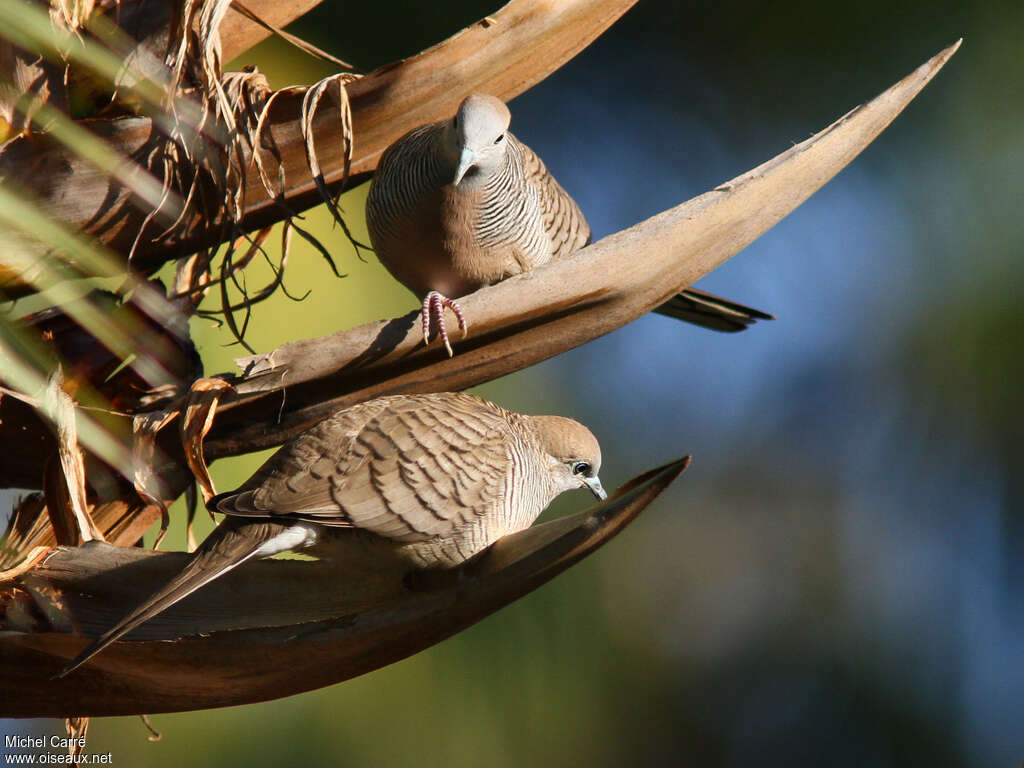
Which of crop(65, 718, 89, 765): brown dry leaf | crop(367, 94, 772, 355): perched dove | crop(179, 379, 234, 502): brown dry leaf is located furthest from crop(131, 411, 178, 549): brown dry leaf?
crop(367, 94, 772, 355): perched dove

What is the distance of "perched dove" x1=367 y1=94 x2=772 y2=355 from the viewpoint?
1.85 metres

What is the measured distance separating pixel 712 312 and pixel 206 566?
140 centimetres

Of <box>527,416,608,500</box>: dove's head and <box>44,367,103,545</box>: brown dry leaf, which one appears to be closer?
<box>44,367,103,545</box>: brown dry leaf

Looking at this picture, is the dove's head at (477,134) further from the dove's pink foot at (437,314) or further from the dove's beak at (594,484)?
the dove's beak at (594,484)

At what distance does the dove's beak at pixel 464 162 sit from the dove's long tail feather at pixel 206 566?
2.45ft

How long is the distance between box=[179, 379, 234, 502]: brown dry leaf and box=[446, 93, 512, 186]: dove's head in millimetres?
618

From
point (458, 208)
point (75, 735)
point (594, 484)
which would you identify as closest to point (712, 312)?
point (594, 484)

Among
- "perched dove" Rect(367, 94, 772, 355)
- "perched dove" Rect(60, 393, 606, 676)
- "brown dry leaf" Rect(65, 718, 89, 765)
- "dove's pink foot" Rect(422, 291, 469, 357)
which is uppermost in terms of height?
"perched dove" Rect(367, 94, 772, 355)

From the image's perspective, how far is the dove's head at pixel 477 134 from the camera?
1.75 metres

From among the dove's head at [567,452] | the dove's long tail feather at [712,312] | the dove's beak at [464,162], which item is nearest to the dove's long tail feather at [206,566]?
the dove's head at [567,452]

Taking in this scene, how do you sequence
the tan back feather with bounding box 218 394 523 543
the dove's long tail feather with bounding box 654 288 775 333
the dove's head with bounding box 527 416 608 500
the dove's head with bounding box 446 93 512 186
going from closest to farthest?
the tan back feather with bounding box 218 394 523 543
the dove's head with bounding box 446 93 512 186
the dove's head with bounding box 527 416 608 500
the dove's long tail feather with bounding box 654 288 775 333

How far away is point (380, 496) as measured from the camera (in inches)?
58.1

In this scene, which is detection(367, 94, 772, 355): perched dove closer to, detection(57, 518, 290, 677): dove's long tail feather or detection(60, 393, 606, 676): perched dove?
detection(60, 393, 606, 676): perched dove

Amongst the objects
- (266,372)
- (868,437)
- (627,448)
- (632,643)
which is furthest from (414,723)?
(868,437)
